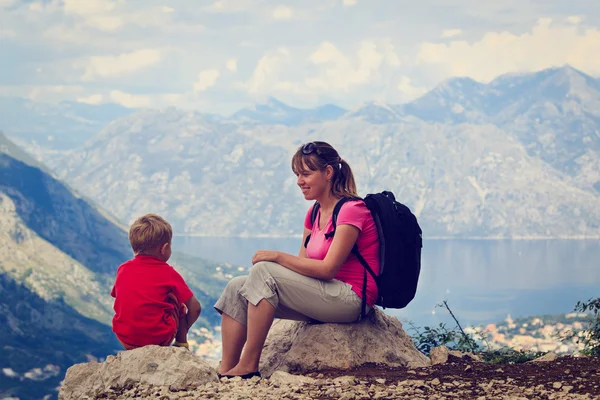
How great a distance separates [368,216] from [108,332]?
18988 cm

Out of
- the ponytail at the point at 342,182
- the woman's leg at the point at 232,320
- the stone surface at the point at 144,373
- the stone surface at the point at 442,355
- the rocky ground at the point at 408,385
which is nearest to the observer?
the rocky ground at the point at 408,385

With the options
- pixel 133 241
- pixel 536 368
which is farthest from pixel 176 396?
pixel 536 368

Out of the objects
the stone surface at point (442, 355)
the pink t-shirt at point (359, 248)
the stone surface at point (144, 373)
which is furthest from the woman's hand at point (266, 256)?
the stone surface at point (442, 355)

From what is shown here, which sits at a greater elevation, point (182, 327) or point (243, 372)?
point (182, 327)

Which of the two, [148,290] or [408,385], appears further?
[148,290]

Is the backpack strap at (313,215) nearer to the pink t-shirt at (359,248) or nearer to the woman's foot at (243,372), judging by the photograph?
the pink t-shirt at (359,248)

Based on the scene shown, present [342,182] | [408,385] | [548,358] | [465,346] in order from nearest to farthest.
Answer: [408,385] < [342,182] < [548,358] < [465,346]

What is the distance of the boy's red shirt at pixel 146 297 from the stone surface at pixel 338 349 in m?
1.30

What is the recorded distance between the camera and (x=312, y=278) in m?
6.61

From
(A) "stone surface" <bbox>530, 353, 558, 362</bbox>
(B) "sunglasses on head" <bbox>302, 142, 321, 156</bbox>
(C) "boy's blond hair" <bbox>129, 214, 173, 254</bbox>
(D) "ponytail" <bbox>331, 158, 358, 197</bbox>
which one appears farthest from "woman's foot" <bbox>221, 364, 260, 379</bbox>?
(A) "stone surface" <bbox>530, 353, 558, 362</bbox>

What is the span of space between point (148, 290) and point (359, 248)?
77.6 inches

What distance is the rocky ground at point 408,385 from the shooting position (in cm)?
598

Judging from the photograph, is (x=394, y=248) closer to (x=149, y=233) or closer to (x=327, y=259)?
(x=327, y=259)

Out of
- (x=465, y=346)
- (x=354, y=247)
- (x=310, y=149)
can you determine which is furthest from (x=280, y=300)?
(x=465, y=346)
